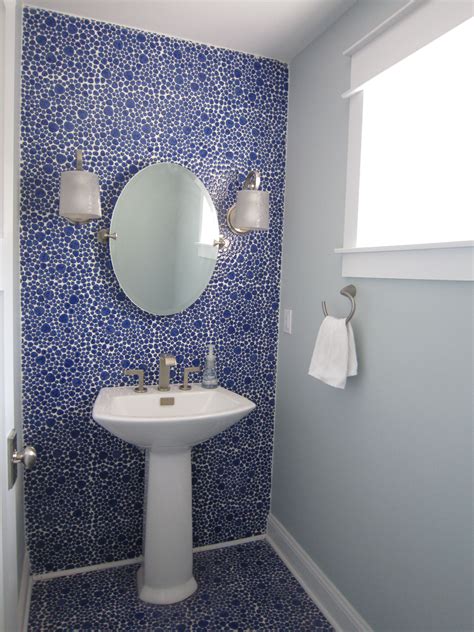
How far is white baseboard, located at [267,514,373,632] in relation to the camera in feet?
6.02

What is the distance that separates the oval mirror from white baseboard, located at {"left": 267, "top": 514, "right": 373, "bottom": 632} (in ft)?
4.07

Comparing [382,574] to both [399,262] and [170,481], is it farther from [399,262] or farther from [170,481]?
[399,262]

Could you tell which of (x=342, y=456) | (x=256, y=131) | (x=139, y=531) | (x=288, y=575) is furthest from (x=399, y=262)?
(x=139, y=531)

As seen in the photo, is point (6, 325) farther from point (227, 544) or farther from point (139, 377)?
point (227, 544)

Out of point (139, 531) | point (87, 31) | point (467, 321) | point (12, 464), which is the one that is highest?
point (87, 31)

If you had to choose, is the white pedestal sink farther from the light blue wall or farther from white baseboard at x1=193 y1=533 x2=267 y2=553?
the light blue wall

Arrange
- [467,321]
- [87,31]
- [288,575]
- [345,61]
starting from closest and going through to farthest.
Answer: [467,321] < [345,61] < [87,31] < [288,575]

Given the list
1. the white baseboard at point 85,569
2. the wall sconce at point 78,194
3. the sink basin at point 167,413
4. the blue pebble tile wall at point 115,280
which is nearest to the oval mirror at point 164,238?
the blue pebble tile wall at point 115,280

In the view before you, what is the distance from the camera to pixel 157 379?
2262 mm

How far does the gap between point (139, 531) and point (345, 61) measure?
2.25 m

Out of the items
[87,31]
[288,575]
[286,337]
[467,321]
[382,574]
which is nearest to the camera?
[467,321]

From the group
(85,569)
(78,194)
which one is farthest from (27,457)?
(85,569)

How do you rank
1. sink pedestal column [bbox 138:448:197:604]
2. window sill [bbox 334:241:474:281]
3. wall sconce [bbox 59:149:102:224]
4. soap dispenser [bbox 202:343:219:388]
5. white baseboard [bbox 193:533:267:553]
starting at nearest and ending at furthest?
window sill [bbox 334:241:474:281]
wall sconce [bbox 59:149:102:224]
sink pedestal column [bbox 138:448:197:604]
soap dispenser [bbox 202:343:219:388]
white baseboard [bbox 193:533:267:553]

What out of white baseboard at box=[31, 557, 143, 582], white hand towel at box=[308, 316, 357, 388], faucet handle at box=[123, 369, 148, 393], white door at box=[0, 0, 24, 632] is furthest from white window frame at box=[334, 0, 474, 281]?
white baseboard at box=[31, 557, 143, 582]
